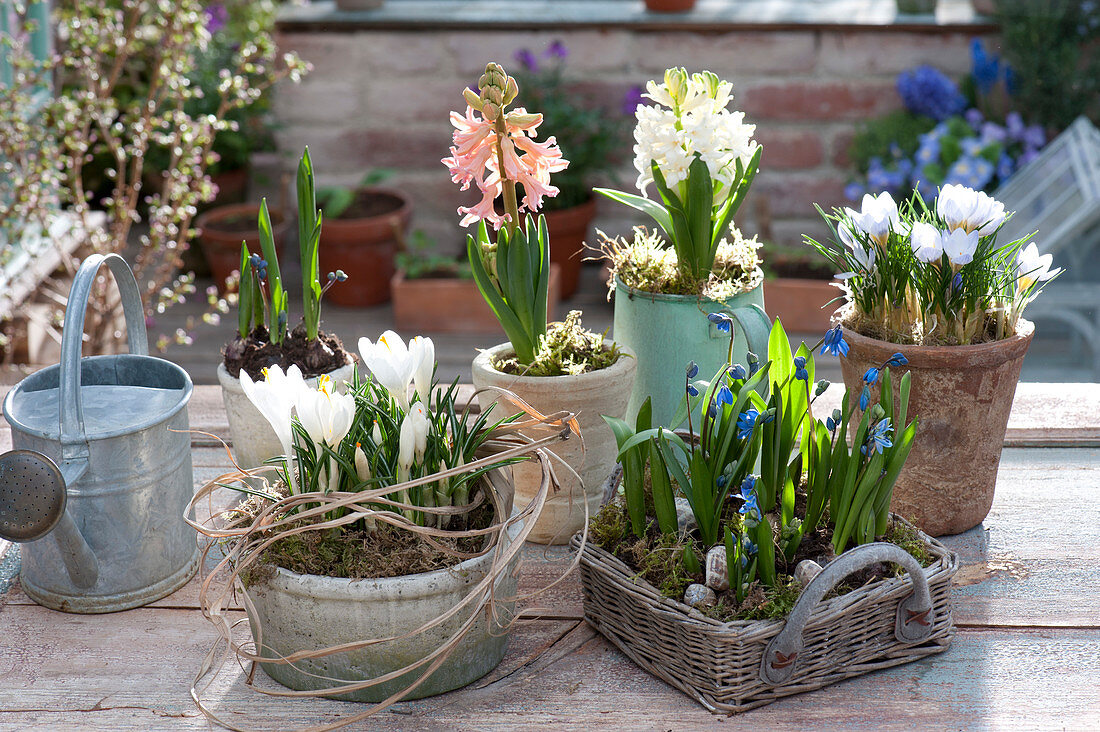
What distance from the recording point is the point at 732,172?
4.25 feet

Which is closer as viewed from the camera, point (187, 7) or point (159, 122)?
point (159, 122)

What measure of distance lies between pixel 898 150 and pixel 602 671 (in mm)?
2691

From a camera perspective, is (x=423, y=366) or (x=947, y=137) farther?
(x=947, y=137)

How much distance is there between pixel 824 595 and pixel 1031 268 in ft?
1.50

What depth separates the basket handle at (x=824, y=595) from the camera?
0.89m

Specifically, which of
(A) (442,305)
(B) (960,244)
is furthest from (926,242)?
(A) (442,305)

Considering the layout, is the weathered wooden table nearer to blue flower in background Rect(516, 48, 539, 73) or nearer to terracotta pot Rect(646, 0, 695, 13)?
blue flower in background Rect(516, 48, 539, 73)

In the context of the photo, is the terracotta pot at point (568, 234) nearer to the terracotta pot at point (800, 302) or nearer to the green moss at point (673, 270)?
the terracotta pot at point (800, 302)

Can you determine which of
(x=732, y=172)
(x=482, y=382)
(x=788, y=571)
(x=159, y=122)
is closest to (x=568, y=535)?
(x=482, y=382)

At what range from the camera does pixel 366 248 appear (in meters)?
3.35

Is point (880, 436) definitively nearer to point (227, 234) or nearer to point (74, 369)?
point (74, 369)

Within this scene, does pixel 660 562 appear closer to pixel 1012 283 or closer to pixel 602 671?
pixel 602 671

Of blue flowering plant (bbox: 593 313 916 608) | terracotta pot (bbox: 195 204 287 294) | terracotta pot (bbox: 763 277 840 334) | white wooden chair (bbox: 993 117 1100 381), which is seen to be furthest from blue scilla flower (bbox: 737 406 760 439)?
terracotta pot (bbox: 195 204 287 294)

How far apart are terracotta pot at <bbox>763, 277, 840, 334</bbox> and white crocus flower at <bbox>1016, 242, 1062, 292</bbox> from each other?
1957 millimetres
